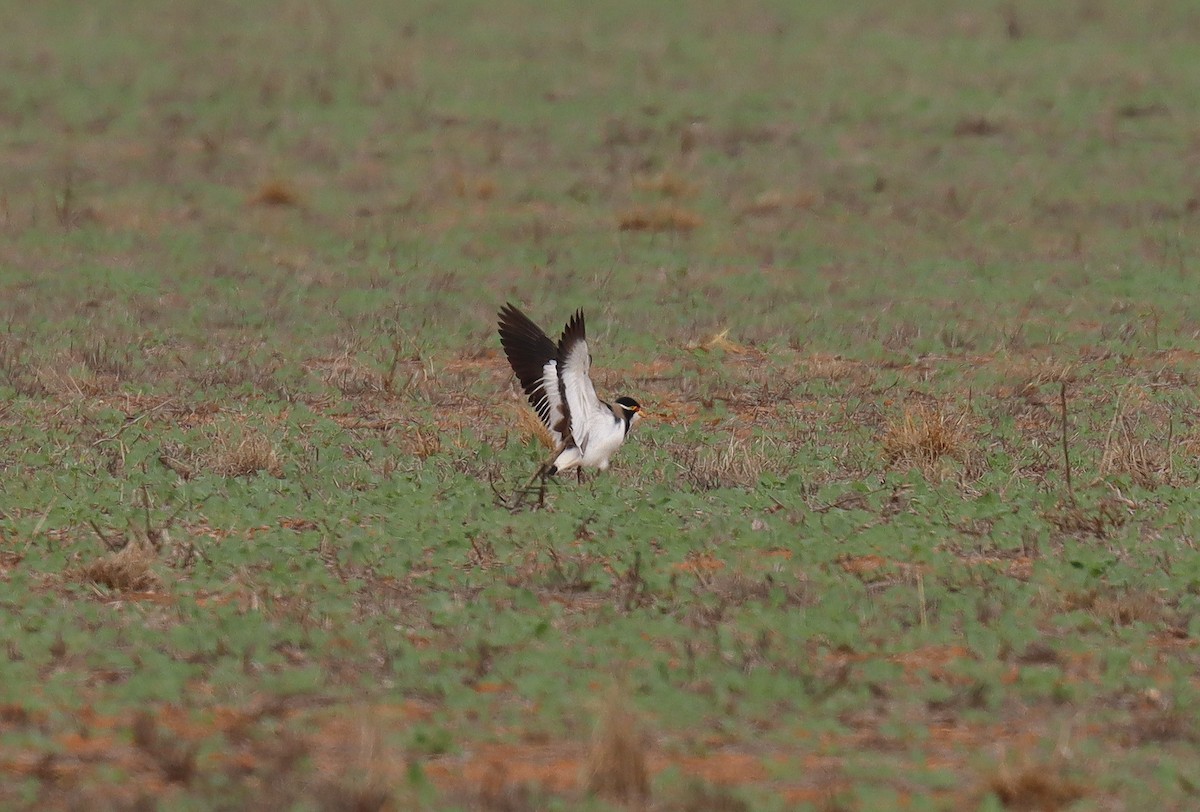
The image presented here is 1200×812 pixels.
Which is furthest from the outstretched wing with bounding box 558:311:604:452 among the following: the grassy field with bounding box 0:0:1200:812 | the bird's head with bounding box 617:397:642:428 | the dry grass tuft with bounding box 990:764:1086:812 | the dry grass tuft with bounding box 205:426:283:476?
the dry grass tuft with bounding box 990:764:1086:812

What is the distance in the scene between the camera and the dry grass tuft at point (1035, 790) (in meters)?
5.40

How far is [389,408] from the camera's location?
11727 millimetres

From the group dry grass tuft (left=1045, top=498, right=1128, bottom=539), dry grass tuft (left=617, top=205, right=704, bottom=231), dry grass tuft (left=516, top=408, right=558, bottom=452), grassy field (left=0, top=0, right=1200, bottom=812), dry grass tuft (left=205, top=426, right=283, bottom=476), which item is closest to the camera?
grassy field (left=0, top=0, right=1200, bottom=812)

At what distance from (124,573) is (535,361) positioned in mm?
2653

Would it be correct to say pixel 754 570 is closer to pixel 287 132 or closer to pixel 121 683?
pixel 121 683

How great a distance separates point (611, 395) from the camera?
490 inches

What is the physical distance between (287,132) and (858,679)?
1500 cm

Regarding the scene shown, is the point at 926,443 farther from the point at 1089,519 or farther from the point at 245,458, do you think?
the point at 245,458

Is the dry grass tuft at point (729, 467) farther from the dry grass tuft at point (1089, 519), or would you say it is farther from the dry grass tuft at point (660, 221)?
the dry grass tuft at point (660, 221)

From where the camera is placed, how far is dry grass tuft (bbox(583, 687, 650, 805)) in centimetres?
543

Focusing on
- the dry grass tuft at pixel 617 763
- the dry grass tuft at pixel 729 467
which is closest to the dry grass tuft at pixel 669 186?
the dry grass tuft at pixel 729 467

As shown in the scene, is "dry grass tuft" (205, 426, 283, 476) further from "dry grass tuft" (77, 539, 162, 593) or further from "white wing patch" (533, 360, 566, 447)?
"dry grass tuft" (77, 539, 162, 593)

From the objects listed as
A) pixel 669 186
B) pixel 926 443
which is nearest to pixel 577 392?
pixel 926 443

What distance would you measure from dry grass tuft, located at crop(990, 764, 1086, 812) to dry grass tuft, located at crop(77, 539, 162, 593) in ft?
12.1
